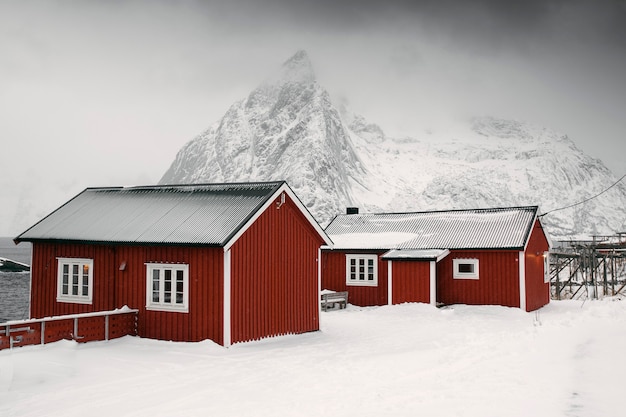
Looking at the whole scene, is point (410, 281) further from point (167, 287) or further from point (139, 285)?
point (139, 285)

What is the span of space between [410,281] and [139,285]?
1395 centimetres

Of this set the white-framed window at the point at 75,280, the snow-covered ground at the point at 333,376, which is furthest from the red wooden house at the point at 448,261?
the white-framed window at the point at 75,280

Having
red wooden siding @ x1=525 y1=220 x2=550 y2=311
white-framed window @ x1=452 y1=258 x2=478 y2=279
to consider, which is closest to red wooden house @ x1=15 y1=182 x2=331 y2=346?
white-framed window @ x1=452 y1=258 x2=478 y2=279

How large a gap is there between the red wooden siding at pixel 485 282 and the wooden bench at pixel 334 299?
462 cm

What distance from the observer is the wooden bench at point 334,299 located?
2881 centimetres

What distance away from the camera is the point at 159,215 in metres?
20.2

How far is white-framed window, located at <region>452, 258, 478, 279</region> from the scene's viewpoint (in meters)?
28.4

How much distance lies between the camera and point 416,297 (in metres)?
28.1

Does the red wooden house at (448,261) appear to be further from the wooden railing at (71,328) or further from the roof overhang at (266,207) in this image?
the wooden railing at (71,328)

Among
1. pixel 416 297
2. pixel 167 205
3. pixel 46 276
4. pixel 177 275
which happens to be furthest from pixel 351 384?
pixel 416 297

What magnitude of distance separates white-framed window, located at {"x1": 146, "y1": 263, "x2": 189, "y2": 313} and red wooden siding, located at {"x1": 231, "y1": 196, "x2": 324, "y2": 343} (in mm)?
1497

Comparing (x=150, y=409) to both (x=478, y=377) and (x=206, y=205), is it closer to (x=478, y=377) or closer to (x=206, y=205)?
(x=478, y=377)

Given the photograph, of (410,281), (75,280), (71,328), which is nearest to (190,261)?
(71,328)

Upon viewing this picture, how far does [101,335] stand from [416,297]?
15374 mm
